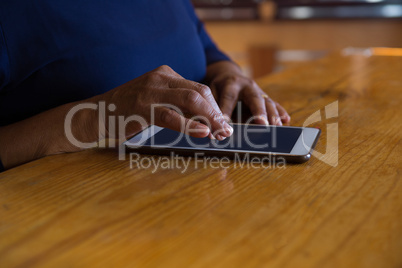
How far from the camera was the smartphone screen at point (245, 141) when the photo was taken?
0.57 meters

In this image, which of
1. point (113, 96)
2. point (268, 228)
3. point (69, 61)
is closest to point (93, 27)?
point (69, 61)

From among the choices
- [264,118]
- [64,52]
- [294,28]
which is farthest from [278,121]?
[294,28]

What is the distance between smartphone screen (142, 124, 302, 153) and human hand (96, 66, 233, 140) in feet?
0.11

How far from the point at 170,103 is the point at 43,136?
0.66 feet

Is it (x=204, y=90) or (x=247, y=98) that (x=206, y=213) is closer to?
(x=204, y=90)

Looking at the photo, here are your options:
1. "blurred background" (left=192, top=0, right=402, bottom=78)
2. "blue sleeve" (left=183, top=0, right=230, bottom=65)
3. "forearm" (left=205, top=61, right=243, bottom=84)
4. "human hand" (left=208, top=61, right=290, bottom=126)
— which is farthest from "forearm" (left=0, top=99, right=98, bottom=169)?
"blurred background" (left=192, top=0, right=402, bottom=78)

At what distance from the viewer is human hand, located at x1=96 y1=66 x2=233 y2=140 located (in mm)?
536

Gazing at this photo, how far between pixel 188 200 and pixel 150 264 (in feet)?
0.38

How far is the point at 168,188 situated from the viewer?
18.9 inches

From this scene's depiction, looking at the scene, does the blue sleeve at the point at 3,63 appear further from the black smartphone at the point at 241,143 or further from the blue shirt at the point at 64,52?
the black smartphone at the point at 241,143

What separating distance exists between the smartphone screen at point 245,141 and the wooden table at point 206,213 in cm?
4

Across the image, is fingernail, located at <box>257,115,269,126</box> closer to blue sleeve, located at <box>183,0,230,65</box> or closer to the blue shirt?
the blue shirt

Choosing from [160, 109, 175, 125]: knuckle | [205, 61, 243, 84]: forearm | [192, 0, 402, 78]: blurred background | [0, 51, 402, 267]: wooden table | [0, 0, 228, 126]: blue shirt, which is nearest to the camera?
[0, 51, 402, 267]: wooden table

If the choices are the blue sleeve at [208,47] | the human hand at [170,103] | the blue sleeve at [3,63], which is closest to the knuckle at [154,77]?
the human hand at [170,103]
